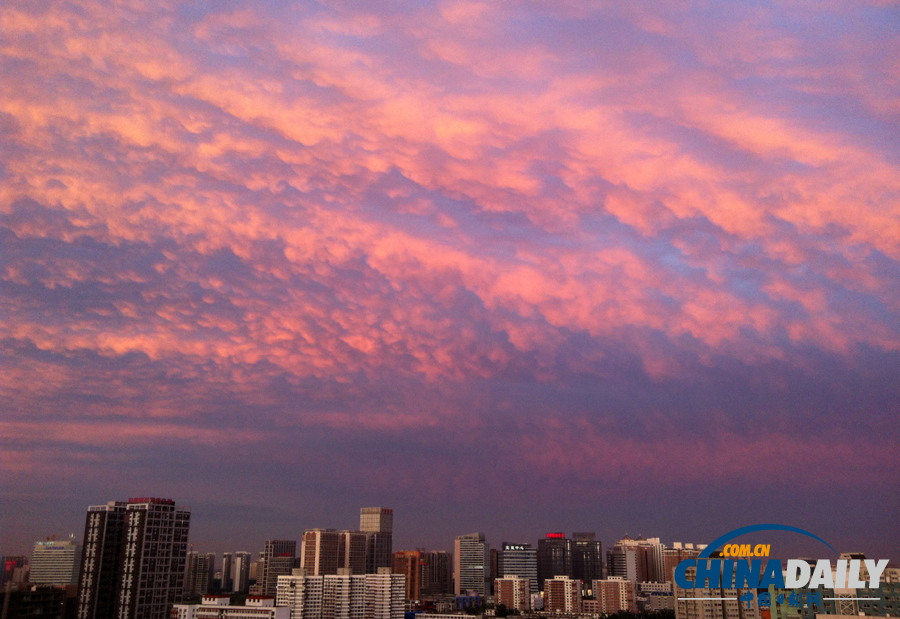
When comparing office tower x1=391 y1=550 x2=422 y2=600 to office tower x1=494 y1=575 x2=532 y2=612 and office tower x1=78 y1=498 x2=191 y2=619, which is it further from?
office tower x1=78 y1=498 x2=191 y2=619

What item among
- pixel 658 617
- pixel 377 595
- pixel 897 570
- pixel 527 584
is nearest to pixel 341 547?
pixel 527 584

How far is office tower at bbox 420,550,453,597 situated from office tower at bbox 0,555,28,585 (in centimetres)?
3280

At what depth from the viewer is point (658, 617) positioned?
30266 mm

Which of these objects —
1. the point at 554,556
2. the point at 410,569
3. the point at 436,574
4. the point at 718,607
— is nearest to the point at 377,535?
the point at 410,569

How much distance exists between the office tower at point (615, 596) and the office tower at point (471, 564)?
Result: 43.8 feet

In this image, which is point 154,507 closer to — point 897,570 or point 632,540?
point 897,570

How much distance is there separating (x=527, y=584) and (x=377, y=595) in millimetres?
15186

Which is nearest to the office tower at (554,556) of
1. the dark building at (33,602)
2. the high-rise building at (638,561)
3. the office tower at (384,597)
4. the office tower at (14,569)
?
the high-rise building at (638,561)

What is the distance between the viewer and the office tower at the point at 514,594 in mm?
38438

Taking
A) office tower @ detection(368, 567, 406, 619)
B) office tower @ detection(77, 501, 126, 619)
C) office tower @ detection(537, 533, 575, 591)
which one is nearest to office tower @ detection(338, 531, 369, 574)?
office tower @ detection(368, 567, 406, 619)

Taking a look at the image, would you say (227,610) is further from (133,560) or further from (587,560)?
(587,560)

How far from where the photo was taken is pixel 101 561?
773 inches

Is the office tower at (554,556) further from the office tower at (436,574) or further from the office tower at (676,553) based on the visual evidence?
the office tower at (676,553)

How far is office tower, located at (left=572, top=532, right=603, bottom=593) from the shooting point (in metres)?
48.7
